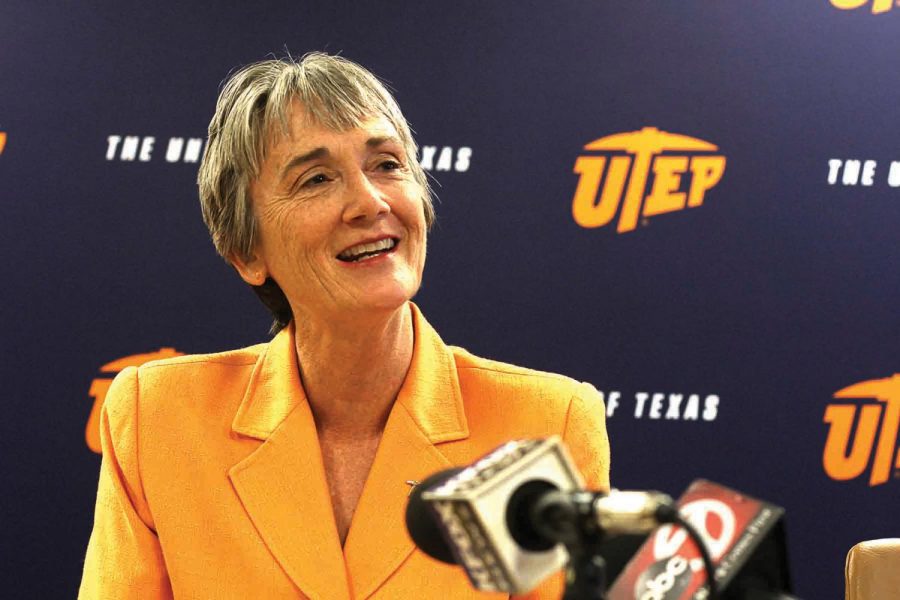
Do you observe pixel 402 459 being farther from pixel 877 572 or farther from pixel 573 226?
pixel 573 226

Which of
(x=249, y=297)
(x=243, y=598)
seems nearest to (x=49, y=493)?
(x=249, y=297)

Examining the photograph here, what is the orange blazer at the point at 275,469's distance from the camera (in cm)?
161

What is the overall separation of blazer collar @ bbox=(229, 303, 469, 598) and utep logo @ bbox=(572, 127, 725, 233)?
150cm

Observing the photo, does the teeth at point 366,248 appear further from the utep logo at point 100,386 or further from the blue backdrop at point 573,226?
the utep logo at point 100,386

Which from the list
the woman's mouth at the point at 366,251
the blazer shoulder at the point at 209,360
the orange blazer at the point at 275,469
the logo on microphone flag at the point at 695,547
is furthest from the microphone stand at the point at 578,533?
the blazer shoulder at the point at 209,360

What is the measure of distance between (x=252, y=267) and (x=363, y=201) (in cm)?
31

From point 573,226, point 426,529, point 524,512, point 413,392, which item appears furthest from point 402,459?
point 573,226

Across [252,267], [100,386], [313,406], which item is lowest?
[100,386]

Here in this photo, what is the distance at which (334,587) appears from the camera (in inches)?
62.2

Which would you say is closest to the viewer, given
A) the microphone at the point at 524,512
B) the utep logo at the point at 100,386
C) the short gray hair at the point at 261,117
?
the microphone at the point at 524,512

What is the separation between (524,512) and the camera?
30.3 inches

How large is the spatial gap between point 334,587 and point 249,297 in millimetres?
1733

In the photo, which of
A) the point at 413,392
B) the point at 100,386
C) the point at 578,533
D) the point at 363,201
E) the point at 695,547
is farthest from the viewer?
the point at 100,386

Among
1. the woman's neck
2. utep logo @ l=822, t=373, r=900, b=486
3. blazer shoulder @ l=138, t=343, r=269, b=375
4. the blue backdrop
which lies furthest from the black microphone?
utep logo @ l=822, t=373, r=900, b=486
